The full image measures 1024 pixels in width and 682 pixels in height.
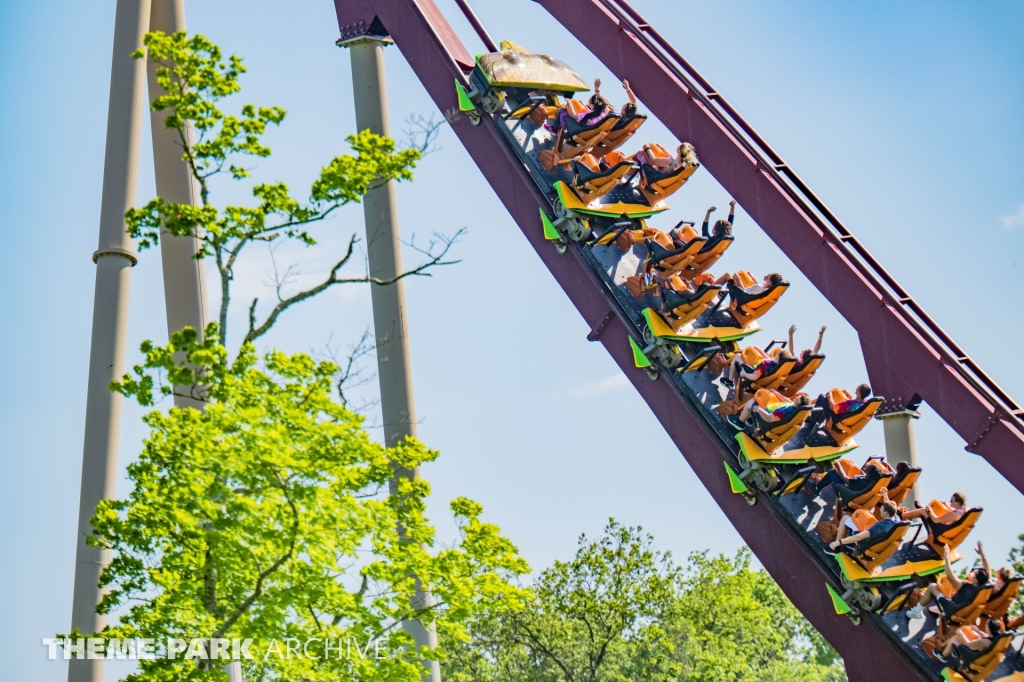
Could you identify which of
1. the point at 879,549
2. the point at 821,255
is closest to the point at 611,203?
the point at 821,255

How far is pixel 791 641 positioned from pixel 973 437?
25487 millimetres

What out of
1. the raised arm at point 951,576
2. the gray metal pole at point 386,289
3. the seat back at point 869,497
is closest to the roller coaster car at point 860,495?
the seat back at point 869,497

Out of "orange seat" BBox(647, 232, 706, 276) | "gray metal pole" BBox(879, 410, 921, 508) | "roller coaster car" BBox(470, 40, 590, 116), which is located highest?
"roller coaster car" BBox(470, 40, 590, 116)

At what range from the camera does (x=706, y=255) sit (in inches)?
512

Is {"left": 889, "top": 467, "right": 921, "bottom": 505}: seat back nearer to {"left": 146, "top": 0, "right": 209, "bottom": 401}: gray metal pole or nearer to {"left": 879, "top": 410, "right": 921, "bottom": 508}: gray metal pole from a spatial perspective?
{"left": 879, "top": 410, "right": 921, "bottom": 508}: gray metal pole

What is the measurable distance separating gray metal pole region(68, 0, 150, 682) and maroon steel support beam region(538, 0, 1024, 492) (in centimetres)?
561

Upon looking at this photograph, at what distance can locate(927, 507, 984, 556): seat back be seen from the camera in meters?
11.1

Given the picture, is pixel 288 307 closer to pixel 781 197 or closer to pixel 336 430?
pixel 336 430

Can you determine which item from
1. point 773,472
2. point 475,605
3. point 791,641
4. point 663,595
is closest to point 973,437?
point 773,472

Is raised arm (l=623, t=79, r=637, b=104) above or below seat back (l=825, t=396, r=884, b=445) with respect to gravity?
above

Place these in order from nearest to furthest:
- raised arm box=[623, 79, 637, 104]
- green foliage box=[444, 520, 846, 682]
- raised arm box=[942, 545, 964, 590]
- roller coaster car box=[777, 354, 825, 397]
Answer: raised arm box=[942, 545, 964, 590] < roller coaster car box=[777, 354, 825, 397] < raised arm box=[623, 79, 637, 104] < green foliage box=[444, 520, 846, 682]

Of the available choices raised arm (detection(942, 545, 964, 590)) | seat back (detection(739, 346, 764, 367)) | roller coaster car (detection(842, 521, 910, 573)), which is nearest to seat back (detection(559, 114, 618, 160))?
seat back (detection(739, 346, 764, 367))

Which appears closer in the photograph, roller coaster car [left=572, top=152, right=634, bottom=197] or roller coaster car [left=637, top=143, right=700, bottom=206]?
roller coaster car [left=572, top=152, right=634, bottom=197]

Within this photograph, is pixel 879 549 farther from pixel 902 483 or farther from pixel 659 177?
pixel 659 177
